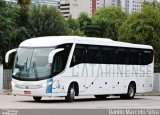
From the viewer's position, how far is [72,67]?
89.8ft

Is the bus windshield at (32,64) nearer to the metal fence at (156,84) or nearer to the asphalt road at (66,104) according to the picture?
the asphalt road at (66,104)

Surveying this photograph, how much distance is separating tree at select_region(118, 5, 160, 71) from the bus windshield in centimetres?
3051

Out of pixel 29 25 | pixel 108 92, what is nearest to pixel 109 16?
pixel 29 25

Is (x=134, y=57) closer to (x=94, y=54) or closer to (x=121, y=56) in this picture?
(x=121, y=56)

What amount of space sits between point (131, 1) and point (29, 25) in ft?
401

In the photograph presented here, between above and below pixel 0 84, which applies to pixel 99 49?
above

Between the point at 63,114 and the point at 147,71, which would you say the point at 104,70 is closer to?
the point at 147,71

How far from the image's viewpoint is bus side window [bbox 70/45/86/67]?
1081 inches

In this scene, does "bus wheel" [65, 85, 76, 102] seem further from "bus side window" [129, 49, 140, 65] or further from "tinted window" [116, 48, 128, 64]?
"bus side window" [129, 49, 140, 65]

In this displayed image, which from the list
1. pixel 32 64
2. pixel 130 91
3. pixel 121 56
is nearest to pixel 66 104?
pixel 32 64

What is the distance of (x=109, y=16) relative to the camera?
96.5 m

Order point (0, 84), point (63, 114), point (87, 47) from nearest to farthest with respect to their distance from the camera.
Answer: point (63, 114)
point (87, 47)
point (0, 84)

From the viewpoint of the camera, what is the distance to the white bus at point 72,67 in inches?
1026

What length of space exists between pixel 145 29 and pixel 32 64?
31.7 metres
